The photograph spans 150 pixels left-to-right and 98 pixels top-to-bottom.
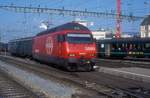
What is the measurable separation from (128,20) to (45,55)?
3307 centimetres

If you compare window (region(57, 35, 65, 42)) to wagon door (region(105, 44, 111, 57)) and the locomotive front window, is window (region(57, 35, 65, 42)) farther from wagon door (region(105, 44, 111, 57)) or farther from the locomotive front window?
A: wagon door (region(105, 44, 111, 57))

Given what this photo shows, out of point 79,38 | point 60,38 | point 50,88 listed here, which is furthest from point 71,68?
point 50,88

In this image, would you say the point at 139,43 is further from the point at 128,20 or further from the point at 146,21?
the point at 146,21

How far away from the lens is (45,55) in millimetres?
32906

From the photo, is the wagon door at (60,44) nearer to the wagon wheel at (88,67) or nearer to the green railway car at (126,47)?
the wagon wheel at (88,67)

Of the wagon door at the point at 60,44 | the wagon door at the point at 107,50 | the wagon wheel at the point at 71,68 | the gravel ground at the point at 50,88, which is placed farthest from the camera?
the wagon door at the point at 107,50

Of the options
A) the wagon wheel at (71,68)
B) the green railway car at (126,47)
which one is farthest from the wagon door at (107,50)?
the wagon wheel at (71,68)

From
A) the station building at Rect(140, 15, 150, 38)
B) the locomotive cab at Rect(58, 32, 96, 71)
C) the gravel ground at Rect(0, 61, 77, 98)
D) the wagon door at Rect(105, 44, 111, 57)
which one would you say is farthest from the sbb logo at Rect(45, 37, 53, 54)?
the station building at Rect(140, 15, 150, 38)

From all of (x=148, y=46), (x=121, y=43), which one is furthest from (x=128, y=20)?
(x=148, y=46)

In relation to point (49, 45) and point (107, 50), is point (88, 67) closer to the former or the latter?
point (49, 45)

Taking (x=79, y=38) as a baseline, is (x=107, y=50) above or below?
below

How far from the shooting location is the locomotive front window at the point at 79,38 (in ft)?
84.0

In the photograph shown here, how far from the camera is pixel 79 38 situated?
25906mm

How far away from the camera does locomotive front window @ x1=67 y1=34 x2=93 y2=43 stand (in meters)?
25.6
